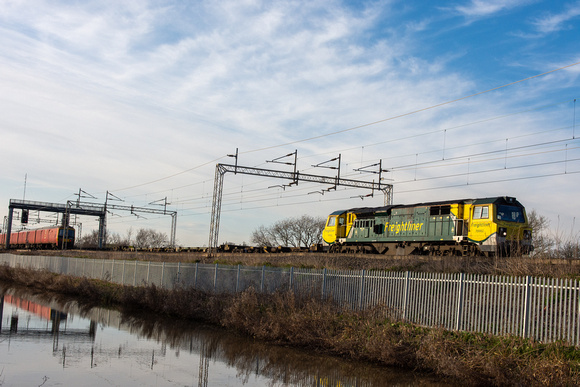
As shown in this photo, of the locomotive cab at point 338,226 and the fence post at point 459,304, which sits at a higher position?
the locomotive cab at point 338,226

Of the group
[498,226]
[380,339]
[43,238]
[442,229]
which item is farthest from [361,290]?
[43,238]

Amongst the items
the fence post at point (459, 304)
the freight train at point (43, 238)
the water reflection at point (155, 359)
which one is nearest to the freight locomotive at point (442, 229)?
the fence post at point (459, 304)

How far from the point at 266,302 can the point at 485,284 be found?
7.55 meters

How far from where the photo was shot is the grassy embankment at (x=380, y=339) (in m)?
10.1

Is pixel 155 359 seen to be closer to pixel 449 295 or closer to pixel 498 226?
pixel 449 295

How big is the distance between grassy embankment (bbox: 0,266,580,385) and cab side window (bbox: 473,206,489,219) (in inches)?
486

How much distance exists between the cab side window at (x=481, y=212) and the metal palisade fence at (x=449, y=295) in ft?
36.7

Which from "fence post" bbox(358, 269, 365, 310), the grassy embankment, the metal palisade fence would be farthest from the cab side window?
the grassy embankment

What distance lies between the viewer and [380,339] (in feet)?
41.0

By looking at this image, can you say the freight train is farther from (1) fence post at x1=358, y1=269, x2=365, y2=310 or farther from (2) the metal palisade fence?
(1) fence post at x1=358, y1=269, x2=365, y2=310

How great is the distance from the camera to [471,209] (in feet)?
84.1

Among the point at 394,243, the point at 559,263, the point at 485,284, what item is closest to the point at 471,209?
the point at 394,243

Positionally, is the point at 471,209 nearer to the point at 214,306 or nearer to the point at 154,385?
the point at 214,306

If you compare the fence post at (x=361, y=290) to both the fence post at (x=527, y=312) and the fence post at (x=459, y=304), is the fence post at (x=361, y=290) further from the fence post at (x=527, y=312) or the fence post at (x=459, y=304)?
the fence post at (x=527, y=312)
